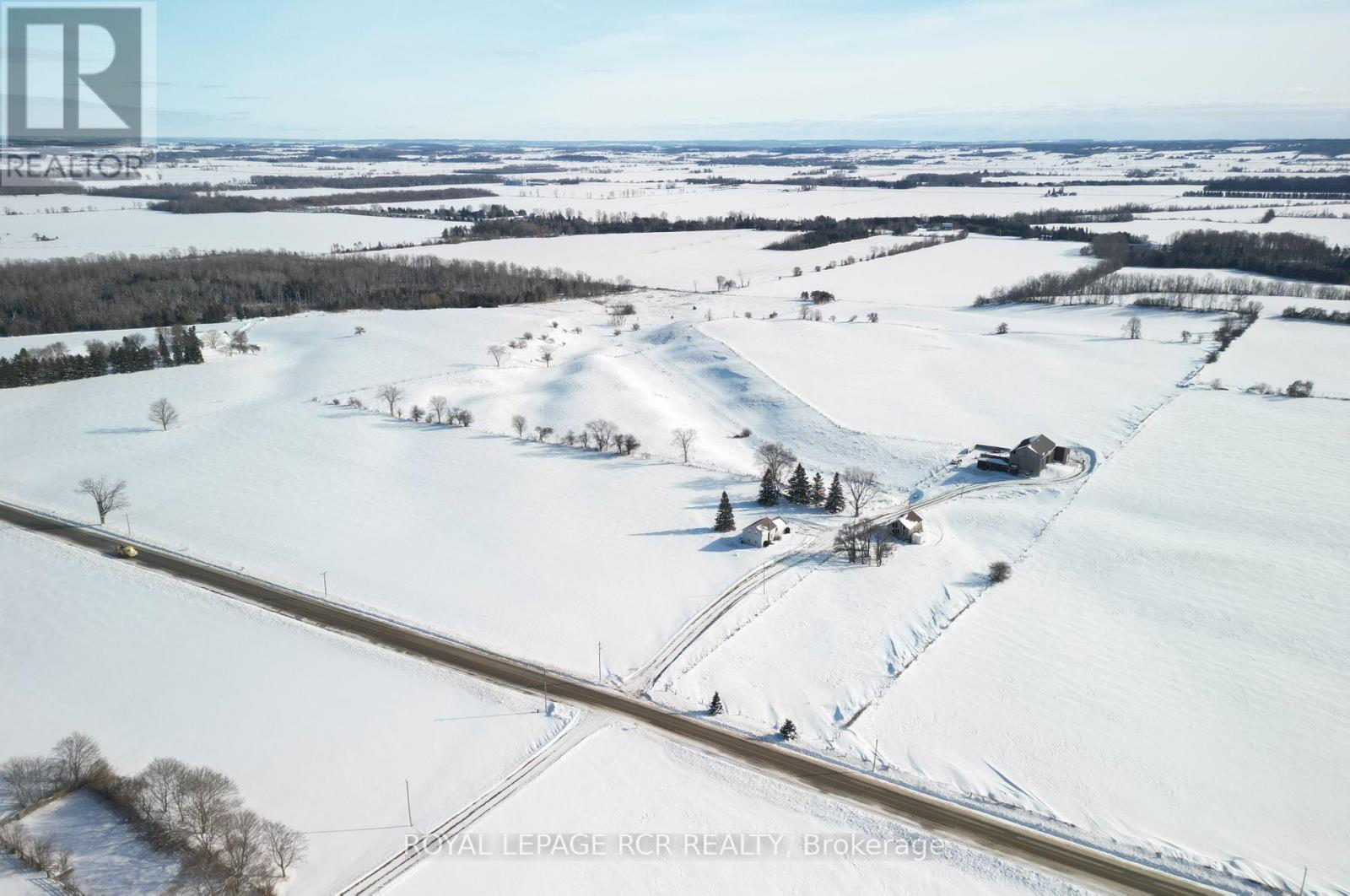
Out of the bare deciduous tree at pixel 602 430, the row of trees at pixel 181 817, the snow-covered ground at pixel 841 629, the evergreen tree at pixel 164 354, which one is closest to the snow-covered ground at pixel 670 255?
the evergreen tree at pixel 164 354

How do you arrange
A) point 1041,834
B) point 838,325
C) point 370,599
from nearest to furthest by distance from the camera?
point 1041,834 < point 370,599 < point 838,325

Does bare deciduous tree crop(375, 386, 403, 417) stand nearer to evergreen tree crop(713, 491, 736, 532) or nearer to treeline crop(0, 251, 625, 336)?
evergreen tree crop(713, 491, 736, 532)

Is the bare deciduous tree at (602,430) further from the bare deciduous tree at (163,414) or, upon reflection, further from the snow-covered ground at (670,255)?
the snow-covered ground at (670,255)

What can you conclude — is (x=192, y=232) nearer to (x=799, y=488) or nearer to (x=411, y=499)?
(x=411, y=499)

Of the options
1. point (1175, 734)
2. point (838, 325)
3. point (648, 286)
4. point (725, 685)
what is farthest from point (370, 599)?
point (648, 286)

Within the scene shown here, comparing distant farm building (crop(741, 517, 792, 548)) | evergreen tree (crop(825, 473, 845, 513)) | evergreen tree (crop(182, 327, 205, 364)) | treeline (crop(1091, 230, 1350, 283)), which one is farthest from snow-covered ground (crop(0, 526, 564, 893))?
treeline (crop(1091, 230, 1350, 283))

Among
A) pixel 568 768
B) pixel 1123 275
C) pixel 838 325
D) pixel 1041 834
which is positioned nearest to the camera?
pixel 1041 834

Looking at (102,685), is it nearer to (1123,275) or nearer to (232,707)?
(232,707)
